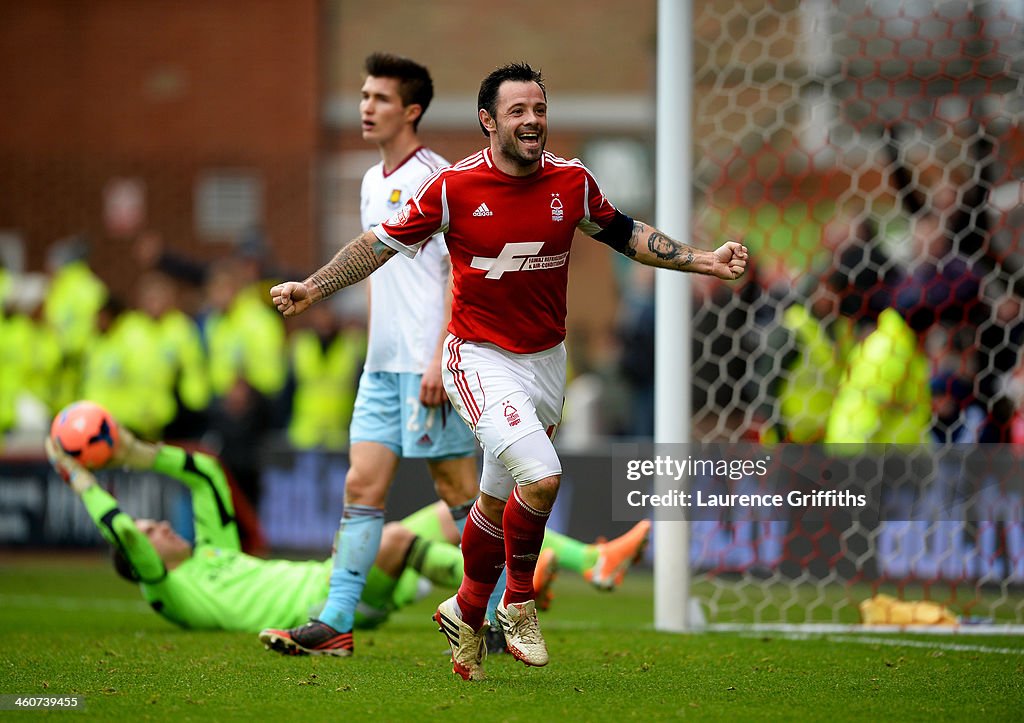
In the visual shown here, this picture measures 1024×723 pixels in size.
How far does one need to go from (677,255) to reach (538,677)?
1685 mm

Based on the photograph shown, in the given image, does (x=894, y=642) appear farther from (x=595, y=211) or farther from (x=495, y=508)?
(x=595, y=211)

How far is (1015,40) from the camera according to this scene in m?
7.96

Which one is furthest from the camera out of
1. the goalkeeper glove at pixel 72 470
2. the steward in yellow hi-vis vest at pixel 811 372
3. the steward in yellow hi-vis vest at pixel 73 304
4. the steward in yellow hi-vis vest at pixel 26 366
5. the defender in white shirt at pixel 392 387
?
the steward in yellow hi-vis vest at pixel 73 304

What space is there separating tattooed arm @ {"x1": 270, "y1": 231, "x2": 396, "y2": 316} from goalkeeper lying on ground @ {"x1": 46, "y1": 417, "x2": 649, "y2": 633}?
1.84 metres

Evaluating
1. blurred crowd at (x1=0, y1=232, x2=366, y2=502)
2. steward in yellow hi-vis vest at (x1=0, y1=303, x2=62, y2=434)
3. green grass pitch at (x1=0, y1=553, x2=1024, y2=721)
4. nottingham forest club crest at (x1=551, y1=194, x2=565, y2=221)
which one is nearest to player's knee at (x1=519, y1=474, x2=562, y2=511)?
green grass pitch at (x1=0, y1=553, x2=1024, y2=721)

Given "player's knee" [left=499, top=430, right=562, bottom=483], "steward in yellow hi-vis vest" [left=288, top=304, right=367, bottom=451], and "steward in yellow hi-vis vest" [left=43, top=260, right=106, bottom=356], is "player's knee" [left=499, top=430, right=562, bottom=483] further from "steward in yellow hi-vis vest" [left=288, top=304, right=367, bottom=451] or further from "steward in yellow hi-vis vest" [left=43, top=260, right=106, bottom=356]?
"steward in yellow hi-vis vest" [left=43, top=260, right=106, bottom=356]

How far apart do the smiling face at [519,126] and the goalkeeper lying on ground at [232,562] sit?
2.22 m

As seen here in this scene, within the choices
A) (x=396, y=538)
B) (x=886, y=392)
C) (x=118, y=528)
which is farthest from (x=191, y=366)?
(x=396, y=538)

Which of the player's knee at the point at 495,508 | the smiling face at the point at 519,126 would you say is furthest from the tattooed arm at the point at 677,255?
the player's knee at the point at 495,508

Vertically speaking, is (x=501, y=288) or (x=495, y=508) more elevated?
(x=501, y=288)

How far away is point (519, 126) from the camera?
5074 millimetres

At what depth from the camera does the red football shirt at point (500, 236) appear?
516 cm

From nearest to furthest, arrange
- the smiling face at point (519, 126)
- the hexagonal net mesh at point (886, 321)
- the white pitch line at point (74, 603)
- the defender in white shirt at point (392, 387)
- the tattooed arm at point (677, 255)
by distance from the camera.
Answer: the smiling face at point (519, 126)
the tattooed arm at point (677, 255)
the defender in white shirt at point (392, 387)
the hexagonal net mesh at point (886, 321)
the white pitch line at point (74, 603)

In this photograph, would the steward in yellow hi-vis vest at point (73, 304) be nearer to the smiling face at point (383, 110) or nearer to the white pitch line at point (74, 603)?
the white pitch line at point (74, 603)
